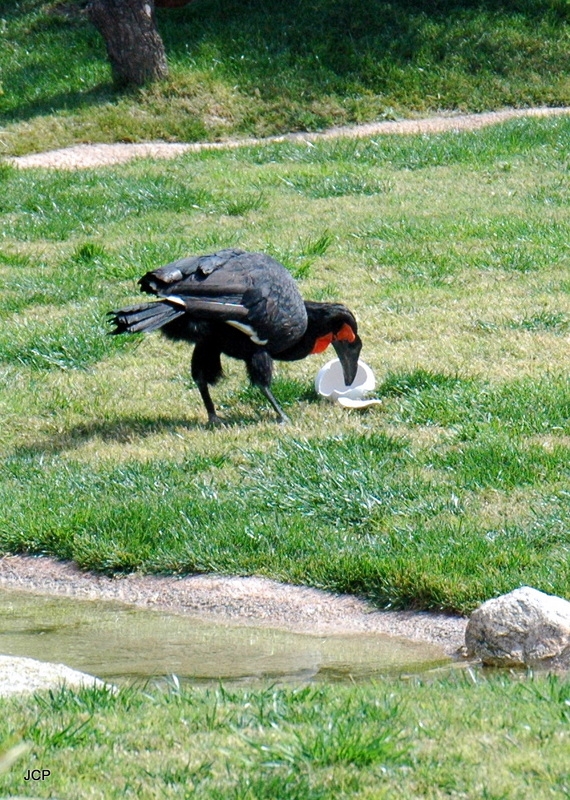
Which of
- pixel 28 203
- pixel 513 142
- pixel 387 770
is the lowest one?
pixel 513 142

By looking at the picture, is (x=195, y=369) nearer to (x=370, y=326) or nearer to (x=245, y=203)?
(x=370, y=326)

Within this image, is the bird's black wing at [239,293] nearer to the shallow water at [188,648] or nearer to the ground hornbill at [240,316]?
the ground hornbill at [240,316]

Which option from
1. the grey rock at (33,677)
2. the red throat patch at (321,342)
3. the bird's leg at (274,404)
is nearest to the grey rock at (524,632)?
the grey rock at (33,677)

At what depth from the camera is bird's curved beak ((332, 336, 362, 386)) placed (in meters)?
7.83

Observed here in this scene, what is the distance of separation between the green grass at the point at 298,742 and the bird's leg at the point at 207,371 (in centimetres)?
394

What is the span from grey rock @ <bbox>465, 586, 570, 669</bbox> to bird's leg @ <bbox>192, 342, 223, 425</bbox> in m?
3.41

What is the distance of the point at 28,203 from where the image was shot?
43.3 ft

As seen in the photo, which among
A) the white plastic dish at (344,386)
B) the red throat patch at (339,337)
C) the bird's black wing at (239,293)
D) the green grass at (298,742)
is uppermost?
the green grass at (298,742)

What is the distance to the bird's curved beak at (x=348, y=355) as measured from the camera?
7832 millimetres

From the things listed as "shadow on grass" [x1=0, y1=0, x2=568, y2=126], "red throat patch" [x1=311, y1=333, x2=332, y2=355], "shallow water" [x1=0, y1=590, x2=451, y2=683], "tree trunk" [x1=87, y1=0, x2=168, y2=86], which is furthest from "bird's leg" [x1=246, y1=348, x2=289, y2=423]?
"shadow on grass" [x1=0, y1=0, x2=568, y2=126]

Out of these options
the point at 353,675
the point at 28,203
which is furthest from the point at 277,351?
the point at 28,203

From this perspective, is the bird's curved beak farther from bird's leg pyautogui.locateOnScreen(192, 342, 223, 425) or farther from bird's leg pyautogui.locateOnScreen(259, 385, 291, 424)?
bird's leg pyautogui.locateOnScreen(192, 342, 223, 425)

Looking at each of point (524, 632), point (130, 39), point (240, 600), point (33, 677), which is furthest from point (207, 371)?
point (130, 39)

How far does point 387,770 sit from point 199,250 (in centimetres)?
857
